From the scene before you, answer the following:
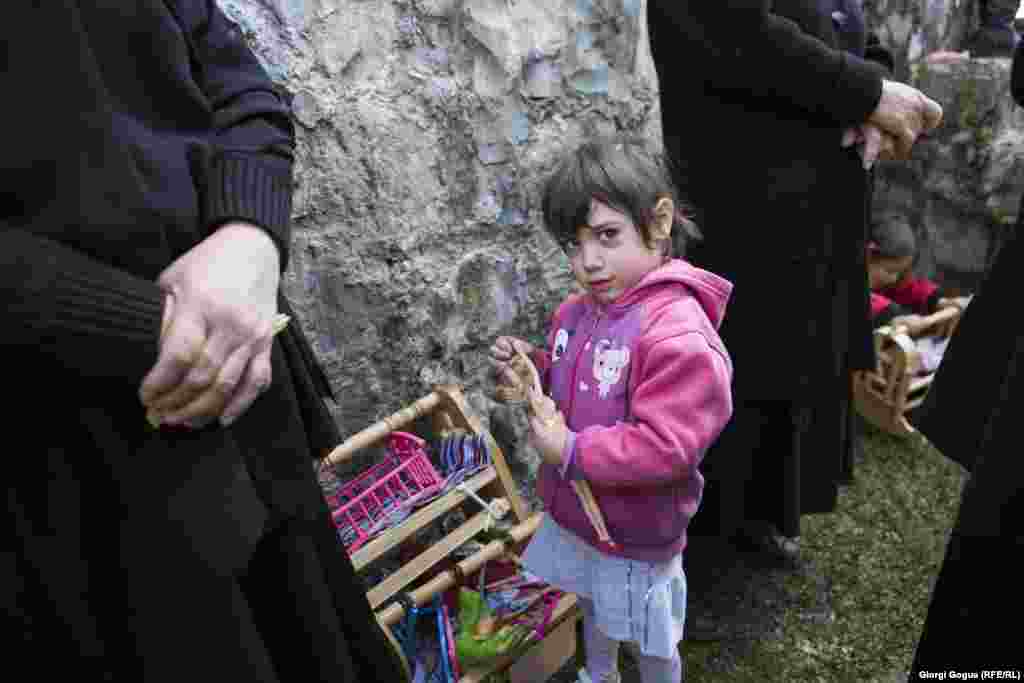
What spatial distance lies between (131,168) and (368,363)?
1.08m

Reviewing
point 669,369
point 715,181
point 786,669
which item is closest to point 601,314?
point 669,369

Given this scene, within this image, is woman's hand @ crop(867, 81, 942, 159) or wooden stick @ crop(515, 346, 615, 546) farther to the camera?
woman's hand @ crop(867, 81, 942, 159)

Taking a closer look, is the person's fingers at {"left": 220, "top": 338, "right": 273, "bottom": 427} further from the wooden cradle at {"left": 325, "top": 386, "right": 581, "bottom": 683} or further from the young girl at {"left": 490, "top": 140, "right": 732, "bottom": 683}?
the wooden cradle at {"left": 325, "top": 386, "right": 581, "bottom": 683}

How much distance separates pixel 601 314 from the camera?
1.43 m

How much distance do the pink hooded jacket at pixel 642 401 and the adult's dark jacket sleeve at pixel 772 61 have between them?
1.55 ft

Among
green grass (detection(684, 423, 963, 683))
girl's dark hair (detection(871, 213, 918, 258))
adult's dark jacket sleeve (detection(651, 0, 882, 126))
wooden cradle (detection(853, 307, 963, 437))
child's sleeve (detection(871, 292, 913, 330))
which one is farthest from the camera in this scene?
girl's dark hair (detection(871, 213, 918, 258))

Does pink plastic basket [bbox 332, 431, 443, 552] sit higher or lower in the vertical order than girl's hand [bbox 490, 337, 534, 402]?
lower

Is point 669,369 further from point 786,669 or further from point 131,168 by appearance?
point 786,669

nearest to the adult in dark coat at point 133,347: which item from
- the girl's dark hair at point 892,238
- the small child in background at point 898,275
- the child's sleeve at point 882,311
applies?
the child's sleeve at point 882,311

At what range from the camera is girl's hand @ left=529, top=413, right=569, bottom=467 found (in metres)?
1.32

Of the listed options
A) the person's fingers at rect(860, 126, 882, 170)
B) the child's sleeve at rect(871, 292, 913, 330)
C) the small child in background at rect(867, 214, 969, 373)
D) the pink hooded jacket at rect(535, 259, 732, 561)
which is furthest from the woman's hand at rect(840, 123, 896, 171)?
the small child in background at rect(867, 214, 969, 373)

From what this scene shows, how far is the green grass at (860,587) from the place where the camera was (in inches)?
75.8

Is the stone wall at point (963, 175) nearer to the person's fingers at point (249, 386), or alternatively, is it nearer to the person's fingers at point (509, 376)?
the person's fingers at point (509, 376)

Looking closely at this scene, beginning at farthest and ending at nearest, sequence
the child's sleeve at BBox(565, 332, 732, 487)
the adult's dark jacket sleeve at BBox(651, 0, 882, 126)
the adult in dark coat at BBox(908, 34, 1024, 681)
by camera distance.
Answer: the adult's dark jacket sleeve at BBox(651, 0, 882, 126)
the child's sleeve at BBox(565, 332, 732, 487)
the adult in dark coat at BBox(908, 34, 1024, 681)
